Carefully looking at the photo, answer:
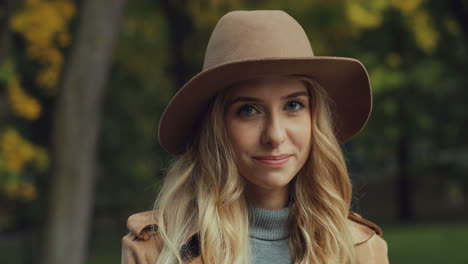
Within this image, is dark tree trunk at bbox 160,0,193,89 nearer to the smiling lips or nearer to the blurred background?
the blurred background

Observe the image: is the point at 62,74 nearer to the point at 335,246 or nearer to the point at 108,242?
the point at 335,246

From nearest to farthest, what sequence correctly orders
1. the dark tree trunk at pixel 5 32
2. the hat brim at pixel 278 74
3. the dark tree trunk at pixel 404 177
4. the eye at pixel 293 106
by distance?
the hat brim at pixel 278 74 < the eye at pixel 293 106 < the dark tree trunk at pixel 5 32 < the dark tree trunk at pixel 404 177

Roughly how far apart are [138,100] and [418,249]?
915 cm

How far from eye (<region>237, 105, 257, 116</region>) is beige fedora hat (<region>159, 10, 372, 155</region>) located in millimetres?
97

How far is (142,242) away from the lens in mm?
2793

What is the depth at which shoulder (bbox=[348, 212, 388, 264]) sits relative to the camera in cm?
286

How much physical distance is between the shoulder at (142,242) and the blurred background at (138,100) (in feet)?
1.85

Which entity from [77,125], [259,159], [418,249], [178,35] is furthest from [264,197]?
[418,249]

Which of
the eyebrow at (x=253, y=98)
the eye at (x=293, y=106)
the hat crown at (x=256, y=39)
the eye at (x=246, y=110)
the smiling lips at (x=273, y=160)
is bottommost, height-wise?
the smiling lips at (x=273, y=160)

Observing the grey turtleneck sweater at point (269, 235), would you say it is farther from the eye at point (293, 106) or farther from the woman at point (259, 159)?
the eye at point (293, 106)

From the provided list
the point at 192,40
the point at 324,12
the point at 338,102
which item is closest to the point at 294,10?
the point at 324,12

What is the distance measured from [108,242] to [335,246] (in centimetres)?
2383

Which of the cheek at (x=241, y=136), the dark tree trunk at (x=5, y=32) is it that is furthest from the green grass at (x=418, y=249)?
the cheek at (x=241, y=136)

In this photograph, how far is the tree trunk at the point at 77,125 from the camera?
7.97 metres
